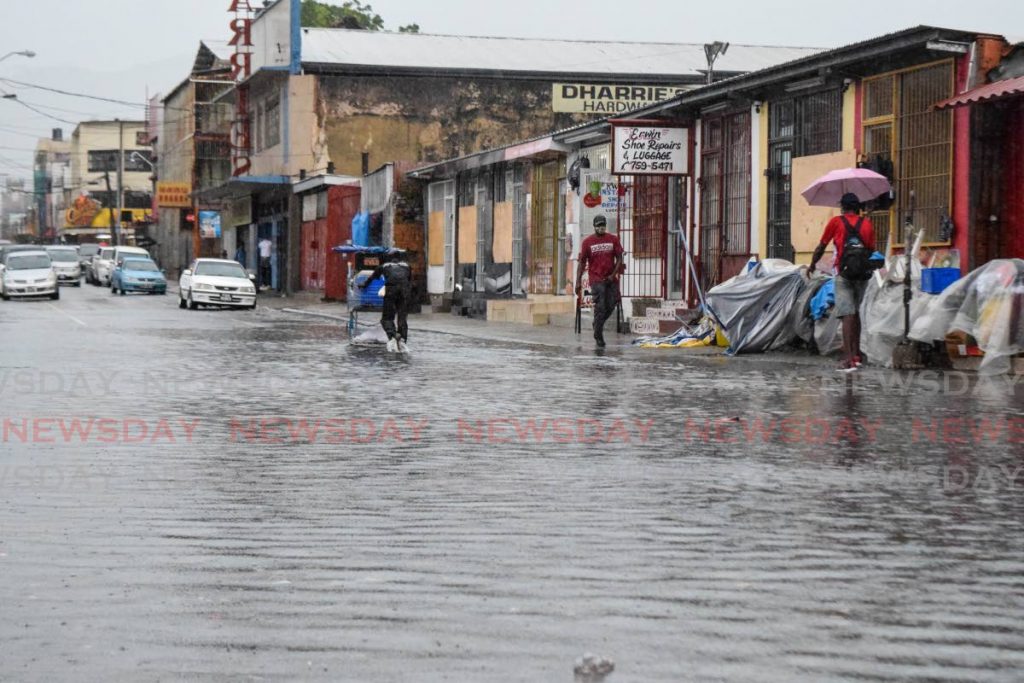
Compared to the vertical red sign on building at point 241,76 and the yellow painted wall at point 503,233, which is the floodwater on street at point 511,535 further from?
the vertical red sign on building at point 241,76

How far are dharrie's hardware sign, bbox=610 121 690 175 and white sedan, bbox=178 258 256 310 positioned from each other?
62.0 feet

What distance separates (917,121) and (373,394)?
29.9 feet

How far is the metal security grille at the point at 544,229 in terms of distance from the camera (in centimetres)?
3281

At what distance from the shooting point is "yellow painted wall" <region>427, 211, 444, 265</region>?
138 feet

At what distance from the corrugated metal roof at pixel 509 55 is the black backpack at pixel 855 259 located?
35.6 m

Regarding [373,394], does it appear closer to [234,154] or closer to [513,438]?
[513,438]

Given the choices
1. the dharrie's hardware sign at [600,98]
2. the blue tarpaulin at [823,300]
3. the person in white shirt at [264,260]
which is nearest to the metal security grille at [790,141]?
the blue tarpaulin at [823,300]

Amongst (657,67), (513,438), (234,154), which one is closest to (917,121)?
(513,438)

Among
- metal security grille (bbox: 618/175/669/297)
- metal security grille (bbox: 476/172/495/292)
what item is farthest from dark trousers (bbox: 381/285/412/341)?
metal security grille (bbox: 476/172/495/292)

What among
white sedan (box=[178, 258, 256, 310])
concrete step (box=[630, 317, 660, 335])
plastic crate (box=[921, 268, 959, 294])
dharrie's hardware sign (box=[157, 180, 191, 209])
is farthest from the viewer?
dharrie's hardware sign (box=[157, 180, 191, 209])

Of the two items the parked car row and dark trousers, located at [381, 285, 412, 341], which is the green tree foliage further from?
dark trousers, located at [381, 285, 412, 341]

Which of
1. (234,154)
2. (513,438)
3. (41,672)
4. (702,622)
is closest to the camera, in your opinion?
(41,672)

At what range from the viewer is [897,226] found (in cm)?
1953

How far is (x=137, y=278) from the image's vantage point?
181 feet
